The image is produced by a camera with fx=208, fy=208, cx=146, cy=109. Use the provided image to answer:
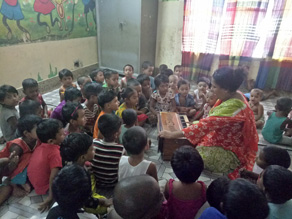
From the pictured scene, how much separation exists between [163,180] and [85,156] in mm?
922

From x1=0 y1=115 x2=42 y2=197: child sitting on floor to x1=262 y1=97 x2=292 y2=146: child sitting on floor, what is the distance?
287 cm

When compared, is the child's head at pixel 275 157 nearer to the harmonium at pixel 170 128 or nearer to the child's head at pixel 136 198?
the harmonium at pixel 170 128

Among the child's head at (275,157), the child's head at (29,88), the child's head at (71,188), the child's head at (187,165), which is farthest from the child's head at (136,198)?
the child's head at (29,88)

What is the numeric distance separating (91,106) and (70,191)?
181cm

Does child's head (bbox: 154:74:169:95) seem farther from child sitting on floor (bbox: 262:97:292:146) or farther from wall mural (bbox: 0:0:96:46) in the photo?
wall mural (bbox: 0:0:96:46)

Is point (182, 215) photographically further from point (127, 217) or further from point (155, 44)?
point (155, 44)

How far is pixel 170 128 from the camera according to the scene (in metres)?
2.40

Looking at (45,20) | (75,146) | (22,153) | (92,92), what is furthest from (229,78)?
(45,20)

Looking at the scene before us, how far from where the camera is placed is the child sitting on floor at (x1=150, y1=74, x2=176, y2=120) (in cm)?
320

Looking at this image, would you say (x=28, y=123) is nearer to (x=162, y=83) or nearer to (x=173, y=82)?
(x=162, y=83)

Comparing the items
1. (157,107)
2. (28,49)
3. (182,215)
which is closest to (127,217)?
(182,215)

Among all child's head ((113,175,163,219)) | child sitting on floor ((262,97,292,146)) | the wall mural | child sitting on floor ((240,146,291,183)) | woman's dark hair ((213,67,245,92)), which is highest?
the wall mural

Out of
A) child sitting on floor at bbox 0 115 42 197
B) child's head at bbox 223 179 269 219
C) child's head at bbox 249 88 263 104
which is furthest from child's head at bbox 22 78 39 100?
child's head at bbox 249 88 263 104

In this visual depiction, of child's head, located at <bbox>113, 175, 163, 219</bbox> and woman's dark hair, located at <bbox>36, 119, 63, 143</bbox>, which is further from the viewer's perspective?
woman's dark hair, located at <bbox>36, 119, 63, 143</bbox>
